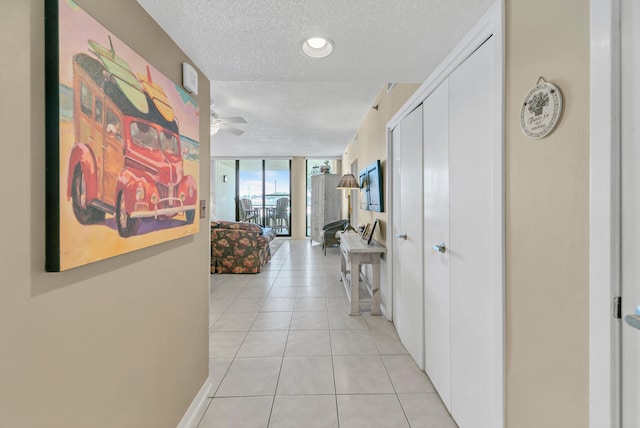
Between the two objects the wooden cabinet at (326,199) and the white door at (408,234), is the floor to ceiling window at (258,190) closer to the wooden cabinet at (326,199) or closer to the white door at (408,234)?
the wooden cabinet at (326,199)

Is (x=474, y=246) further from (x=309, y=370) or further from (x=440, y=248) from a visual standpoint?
(x=309, y=370)

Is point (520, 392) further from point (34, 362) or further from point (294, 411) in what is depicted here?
point (34, 362)

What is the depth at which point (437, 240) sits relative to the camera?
1784mm

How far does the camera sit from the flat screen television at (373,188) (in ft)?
10.4

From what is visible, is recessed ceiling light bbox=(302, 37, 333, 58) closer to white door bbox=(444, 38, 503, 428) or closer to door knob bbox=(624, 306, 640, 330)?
white door bbox=(444, 38, 503, 428)

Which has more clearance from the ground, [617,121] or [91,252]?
[617,121]

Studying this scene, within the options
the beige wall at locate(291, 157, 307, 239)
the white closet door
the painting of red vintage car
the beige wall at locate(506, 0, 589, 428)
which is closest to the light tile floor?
the white closet door

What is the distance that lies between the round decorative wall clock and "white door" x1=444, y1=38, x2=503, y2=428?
0.49 ft

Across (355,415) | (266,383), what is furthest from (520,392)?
(266,383)

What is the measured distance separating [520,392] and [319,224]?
21.3 ft

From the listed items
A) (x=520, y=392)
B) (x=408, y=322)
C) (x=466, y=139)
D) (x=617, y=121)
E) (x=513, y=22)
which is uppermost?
(x=513, y=22)

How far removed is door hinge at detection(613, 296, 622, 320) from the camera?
69 cm

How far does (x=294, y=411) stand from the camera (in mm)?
1668

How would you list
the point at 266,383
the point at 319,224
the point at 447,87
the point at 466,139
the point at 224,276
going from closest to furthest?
the point at 466,139 < the point at 447,87 < the point at 266,383 < the point at 224,276 < the point at 319,224
